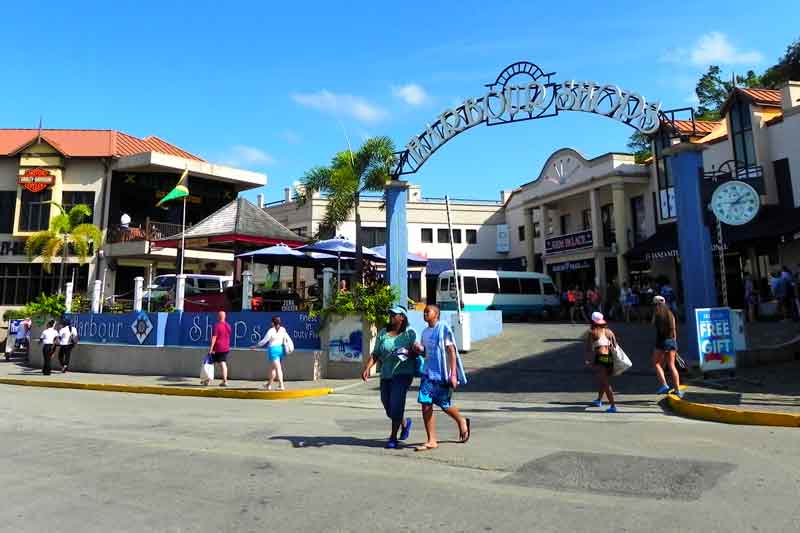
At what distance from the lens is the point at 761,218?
72.7 feet

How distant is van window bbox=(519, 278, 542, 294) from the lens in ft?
97.8

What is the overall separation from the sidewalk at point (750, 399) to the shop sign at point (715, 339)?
37 centimetres

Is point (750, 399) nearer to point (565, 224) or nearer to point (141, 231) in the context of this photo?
point (565, 224)

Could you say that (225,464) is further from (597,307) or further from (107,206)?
(107,206)

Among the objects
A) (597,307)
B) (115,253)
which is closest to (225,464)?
(597,307)

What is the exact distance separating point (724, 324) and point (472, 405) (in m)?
5.25

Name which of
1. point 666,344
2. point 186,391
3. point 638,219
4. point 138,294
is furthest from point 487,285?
point 666,344

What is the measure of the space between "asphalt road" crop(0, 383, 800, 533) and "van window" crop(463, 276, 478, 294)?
18822mm

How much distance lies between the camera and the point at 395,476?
5.52 metres

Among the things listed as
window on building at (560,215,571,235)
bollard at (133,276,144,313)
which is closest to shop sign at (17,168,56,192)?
bollard at (133,276,144,313)

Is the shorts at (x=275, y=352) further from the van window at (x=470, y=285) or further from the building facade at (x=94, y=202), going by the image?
the building facade at (x=94, y=202)

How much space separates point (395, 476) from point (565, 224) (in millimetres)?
32310

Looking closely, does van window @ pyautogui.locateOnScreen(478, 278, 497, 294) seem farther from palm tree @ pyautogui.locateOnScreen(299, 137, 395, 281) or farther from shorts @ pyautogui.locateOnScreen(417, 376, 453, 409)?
shorts @ pyautogui.locateOnScreen(417, 376, 453, 409)

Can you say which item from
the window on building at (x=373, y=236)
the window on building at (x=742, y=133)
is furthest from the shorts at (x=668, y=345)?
the window on building at (x=373, y=236)
